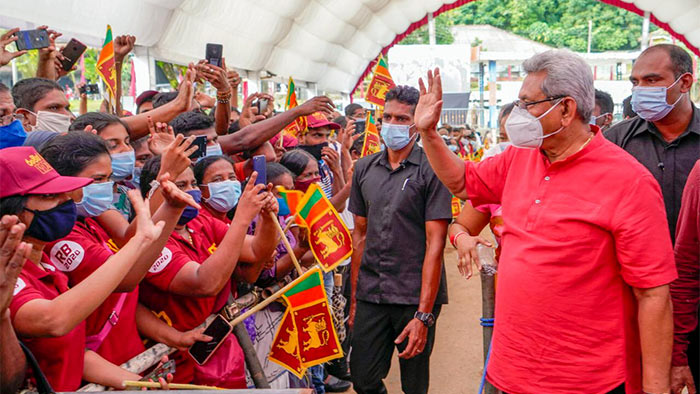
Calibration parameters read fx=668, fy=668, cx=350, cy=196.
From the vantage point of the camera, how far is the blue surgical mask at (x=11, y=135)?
3354 millimetres

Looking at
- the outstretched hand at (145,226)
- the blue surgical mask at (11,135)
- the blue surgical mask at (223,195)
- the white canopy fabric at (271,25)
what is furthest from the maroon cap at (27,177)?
the white canopy fabric at (271,25)

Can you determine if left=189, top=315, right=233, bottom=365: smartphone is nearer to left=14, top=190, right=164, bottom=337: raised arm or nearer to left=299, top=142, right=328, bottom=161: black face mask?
left=14, top=190, right=164, bottom=337: raised arm

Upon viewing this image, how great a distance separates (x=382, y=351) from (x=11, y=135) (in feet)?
7.31

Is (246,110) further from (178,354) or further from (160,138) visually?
(178,354)

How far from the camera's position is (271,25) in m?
12.1

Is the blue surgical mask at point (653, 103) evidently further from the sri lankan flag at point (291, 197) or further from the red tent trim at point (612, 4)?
the red tent trim at point (612, 4)

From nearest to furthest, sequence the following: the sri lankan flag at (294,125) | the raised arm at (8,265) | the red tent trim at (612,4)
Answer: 1. the raised arm at (8,265)
2. the sri lankan flag at (294,125)
3. the red tent trim at (612,4)

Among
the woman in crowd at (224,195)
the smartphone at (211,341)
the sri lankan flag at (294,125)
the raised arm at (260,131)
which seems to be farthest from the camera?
the sri lankan flag at (294,125)

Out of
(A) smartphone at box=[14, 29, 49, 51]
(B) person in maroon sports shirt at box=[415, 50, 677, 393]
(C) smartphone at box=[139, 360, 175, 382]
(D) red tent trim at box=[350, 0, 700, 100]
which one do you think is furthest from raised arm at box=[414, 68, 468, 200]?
(D) red tent trim at box=[350, 0, 700, 100]

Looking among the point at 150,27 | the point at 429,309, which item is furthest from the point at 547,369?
the point at 150,27

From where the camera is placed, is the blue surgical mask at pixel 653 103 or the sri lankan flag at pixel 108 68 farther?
the sri lankan flag at pixel 108 68

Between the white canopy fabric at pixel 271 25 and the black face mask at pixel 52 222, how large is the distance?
3.87 m

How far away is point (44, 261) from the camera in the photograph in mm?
2240

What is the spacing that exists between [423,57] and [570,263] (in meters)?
26.8
